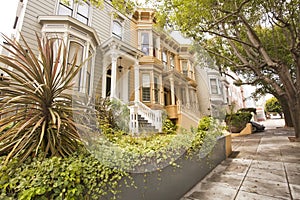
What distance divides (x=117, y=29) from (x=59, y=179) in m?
8.67

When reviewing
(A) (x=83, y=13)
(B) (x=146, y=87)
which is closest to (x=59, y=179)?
(B) (x=146, y=87)

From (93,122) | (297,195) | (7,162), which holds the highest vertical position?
(93,122)

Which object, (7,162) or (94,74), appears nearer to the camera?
(7,162)

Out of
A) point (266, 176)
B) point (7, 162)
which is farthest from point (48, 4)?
point (266, 176)

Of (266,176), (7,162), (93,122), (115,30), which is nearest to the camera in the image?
(7,162)

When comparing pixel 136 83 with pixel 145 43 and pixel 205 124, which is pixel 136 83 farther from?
pixel 145 43

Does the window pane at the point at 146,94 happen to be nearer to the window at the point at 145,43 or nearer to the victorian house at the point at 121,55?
the victorian house at the point at 121,55

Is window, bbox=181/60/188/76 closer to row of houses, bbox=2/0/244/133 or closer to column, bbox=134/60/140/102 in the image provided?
row of houses, bbox=2/0/244/133

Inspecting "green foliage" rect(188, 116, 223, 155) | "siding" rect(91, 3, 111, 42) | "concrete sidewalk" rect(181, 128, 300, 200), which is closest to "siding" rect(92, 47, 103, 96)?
"siding" rect(91, 3, 111, 42)

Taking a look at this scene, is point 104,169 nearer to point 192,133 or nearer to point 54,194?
point 54,194

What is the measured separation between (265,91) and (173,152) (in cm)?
1330

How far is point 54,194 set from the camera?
1.10 metres

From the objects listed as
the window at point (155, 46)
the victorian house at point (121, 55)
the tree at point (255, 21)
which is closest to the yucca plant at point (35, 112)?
the victorian house at point (121, 55)

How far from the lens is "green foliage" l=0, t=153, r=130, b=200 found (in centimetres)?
108
